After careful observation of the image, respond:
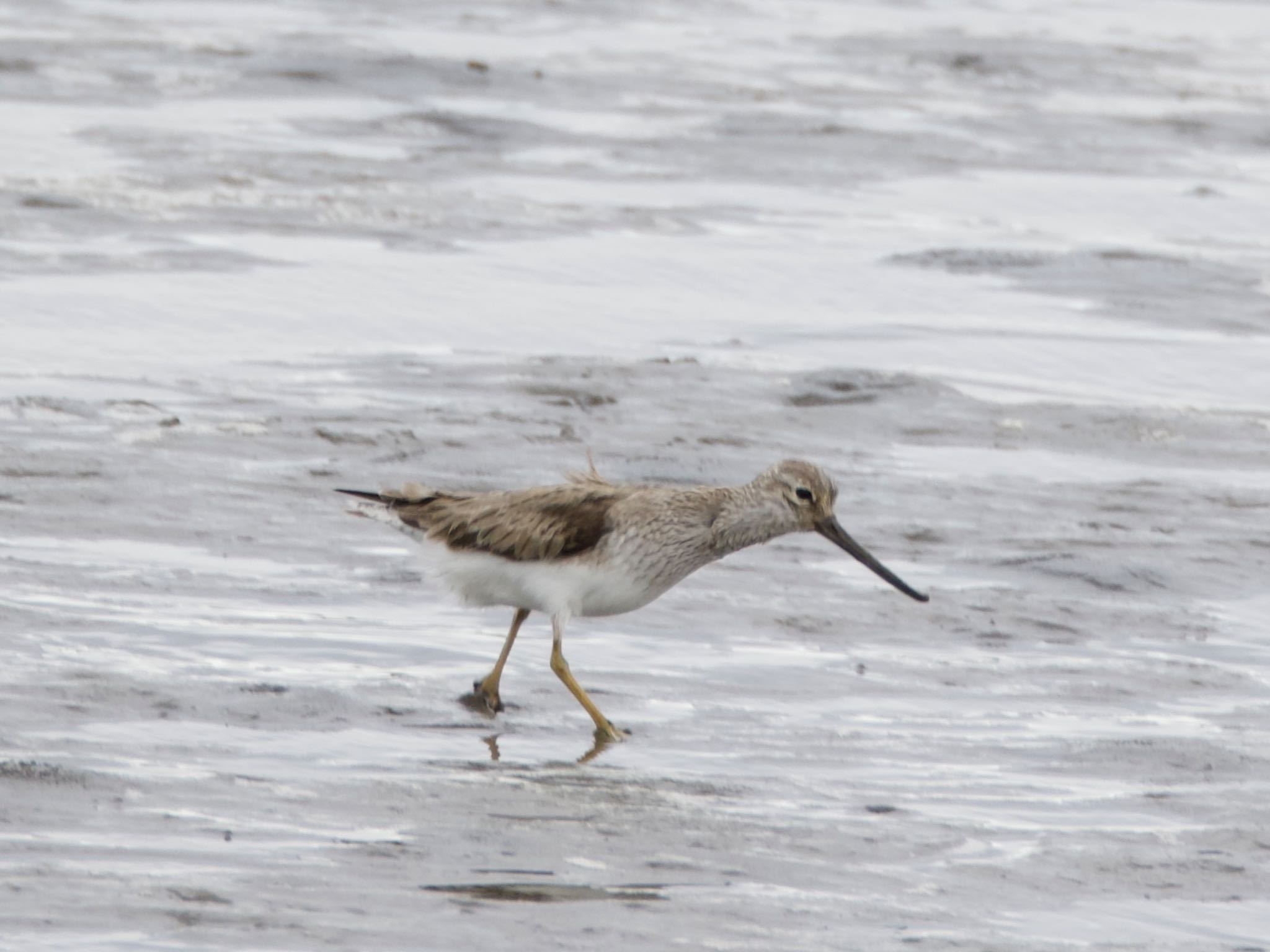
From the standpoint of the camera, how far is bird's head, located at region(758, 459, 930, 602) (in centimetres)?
873

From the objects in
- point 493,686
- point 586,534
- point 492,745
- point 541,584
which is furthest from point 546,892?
point 586,534

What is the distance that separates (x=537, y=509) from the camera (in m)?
8.57

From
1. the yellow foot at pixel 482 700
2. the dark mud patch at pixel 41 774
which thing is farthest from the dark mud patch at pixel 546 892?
the yellow foot at pixel 482 700

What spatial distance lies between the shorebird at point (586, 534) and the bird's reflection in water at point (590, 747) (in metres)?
0.29

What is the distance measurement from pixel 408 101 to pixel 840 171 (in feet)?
12.0

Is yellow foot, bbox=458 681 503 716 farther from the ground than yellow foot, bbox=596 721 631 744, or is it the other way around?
yellow foot, bbox=596 721 631 744

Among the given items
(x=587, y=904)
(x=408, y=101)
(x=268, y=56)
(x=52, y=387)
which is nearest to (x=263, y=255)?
(x=52, y=387)

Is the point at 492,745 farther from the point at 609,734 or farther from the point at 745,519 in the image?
the point at 745,519

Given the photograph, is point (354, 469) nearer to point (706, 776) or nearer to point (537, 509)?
point (537, 509)

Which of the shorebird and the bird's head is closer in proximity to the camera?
the shorebird

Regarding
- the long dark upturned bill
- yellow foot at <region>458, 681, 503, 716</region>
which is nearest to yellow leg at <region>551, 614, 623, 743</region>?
yellow foot at <region>458, 681, 503, 716</region>

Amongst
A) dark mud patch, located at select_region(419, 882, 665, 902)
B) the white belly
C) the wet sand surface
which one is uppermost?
dark mud patch, located at select_region(419, 882, 665, 902)

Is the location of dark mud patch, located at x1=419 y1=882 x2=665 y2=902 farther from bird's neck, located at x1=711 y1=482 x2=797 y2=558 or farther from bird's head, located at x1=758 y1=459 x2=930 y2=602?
bird's head, located at x1=758 y1=459 x2=930 y2=602

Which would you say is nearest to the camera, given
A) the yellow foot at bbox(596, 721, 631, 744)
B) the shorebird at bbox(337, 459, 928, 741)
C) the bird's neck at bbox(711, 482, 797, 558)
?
the yellow foot at bbox(596, 721, 631, 744)
